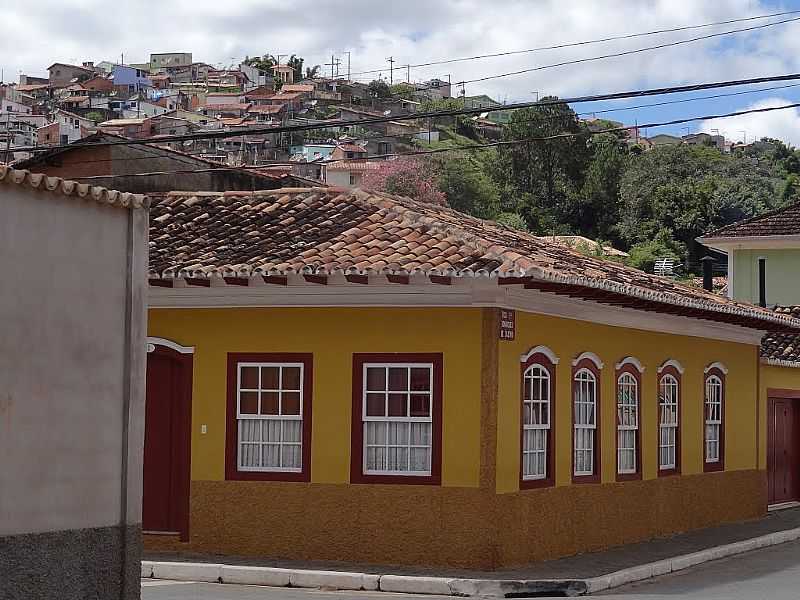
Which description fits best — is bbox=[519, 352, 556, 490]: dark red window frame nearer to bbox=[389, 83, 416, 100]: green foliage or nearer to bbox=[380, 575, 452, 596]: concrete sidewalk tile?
bbox=[380, 575, 452, 596]: concrete sidewalk tile

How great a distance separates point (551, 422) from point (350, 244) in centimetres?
315

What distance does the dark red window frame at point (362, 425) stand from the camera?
1608cm

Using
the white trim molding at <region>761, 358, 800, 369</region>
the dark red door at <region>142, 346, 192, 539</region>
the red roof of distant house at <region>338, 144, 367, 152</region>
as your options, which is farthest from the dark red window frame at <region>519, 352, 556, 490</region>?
the red roof of distant house at <region>338, 144, 367, 152</region>

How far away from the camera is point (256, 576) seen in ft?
50.1

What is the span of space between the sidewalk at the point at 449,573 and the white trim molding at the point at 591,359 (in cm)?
230

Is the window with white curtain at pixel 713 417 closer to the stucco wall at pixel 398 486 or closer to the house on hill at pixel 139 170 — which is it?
the stucco wall at pixel 398 486

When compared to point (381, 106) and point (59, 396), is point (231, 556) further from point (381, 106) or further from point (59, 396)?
point (381, 106)

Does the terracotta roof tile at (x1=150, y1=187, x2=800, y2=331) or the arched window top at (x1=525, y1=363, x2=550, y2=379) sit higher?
the terracotta roof tile at (x1=150, y1=187, x2=800, y2=331)

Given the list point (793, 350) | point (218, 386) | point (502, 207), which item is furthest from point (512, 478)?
point (502, 207)

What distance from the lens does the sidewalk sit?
→ 1463 centimetres

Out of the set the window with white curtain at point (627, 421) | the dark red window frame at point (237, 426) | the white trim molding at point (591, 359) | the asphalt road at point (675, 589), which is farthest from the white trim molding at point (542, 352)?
the asphalt road at point (675, 589)

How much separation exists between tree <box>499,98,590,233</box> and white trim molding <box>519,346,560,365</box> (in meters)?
59.1

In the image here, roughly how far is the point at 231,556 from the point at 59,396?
741 centimetres

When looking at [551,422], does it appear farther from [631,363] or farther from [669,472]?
[669,472]
